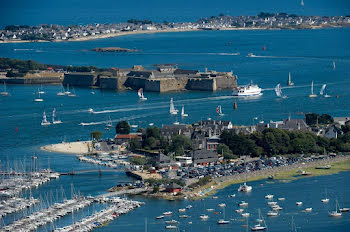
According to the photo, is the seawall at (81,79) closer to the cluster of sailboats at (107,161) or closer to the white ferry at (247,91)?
the white ferry at (247,91)

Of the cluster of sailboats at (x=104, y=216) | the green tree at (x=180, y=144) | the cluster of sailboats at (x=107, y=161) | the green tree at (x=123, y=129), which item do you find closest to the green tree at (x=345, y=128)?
the green tree at (x=180, y=144)

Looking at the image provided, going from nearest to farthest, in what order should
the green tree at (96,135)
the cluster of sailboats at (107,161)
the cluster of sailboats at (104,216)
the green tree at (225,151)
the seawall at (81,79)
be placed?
the cluster of sailboats at (104,216) → the cluster of sailboats at (107,161) → the green tree at (225,151) → the green tree at (96,135) → the seawall at (81,79)

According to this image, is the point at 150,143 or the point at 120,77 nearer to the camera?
the point at 150,143

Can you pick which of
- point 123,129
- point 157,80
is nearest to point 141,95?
point 157,80

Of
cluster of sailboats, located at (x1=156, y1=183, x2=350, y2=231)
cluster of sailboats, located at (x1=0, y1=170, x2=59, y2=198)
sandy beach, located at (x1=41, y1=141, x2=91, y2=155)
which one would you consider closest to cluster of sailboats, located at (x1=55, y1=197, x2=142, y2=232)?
cluster of sailboats, located at (x1=156, y1=183, x2=350, y2=231)

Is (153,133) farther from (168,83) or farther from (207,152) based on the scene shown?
(168,83)

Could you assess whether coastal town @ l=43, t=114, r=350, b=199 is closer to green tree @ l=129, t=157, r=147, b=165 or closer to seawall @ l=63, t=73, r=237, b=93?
green tree @ l=129, t=157, r=147, b=165
